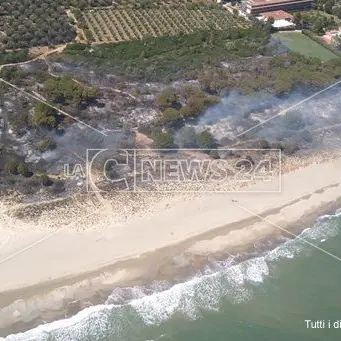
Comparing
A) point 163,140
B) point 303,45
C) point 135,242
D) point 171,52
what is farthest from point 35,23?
point 135,242

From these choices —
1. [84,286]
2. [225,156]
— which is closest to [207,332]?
[84,286]

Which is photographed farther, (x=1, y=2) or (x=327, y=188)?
(x=1, y=2)

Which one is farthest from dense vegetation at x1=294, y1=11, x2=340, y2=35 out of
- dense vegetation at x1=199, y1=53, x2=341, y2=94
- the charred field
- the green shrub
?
the green shrub

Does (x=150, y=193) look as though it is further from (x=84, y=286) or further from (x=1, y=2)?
(x=1, y=2)

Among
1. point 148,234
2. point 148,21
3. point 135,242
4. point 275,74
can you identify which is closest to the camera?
point 135,242

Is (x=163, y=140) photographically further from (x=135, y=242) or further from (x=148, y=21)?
(x=148, y=21)

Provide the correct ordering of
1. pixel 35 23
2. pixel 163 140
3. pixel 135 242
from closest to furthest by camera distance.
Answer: pixel 135 242 < pixel 163 140 < pixel 35 23

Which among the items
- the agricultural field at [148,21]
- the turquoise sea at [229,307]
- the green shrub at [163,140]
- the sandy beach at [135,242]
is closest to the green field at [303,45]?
the agricultural field at [148,21]
